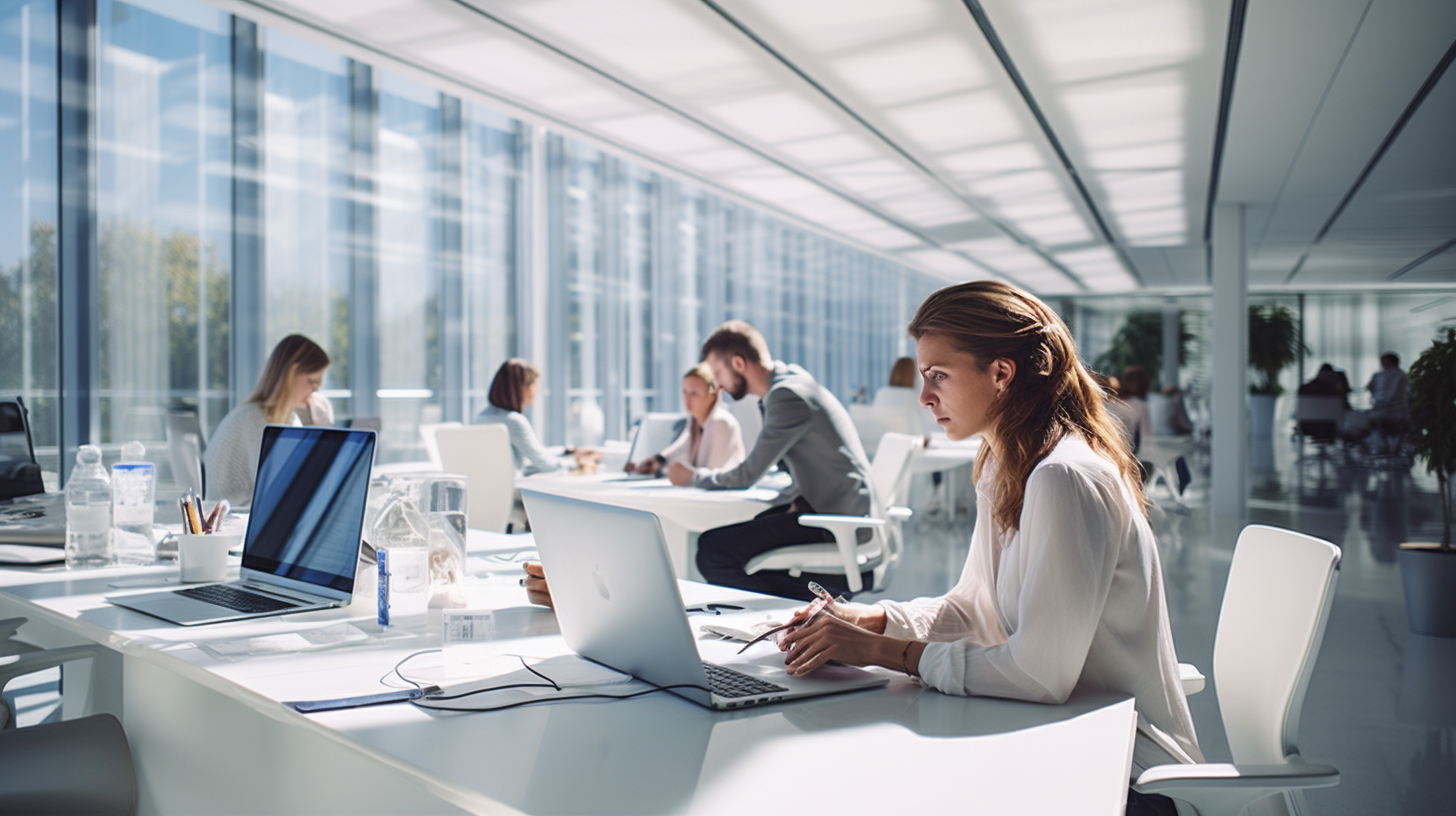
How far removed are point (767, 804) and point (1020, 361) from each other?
860 millimetres

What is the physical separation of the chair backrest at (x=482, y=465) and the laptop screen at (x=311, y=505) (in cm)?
240

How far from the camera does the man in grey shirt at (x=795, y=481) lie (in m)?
4.08

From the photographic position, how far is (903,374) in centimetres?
1020

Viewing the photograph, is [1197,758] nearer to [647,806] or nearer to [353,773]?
[647,806]

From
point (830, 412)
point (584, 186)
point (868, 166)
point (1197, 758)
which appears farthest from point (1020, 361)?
point (584, 186)

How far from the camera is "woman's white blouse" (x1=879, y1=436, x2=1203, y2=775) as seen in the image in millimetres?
1360

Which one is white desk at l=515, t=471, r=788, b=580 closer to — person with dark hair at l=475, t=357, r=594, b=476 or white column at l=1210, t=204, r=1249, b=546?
person with dark hair at l=475, t=357, r=594, b=476

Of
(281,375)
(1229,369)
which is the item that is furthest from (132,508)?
(1229,369)

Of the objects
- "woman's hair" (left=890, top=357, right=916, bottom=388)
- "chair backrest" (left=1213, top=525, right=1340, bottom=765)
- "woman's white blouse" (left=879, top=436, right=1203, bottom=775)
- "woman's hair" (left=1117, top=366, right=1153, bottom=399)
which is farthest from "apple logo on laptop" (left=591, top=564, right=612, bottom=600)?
"woman's hair" (left=1117, top=366, right=1153, bottom=399)

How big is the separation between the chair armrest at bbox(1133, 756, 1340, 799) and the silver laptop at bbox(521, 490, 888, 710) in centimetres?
39

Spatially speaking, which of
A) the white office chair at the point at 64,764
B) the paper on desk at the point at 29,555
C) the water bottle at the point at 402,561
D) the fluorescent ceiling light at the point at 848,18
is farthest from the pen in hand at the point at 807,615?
the fluorescent ceiling light at the point at 848,18

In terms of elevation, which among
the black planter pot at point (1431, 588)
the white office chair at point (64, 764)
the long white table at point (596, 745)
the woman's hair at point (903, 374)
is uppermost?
the woman's hair at point (903, 374)

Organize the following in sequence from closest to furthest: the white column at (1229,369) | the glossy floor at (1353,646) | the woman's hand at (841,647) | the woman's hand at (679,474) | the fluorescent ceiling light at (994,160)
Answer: the woman's hand at (841,647), the glossy floor at (1353,646), the woman's hand at (679,474), the fluorescent ceiling light at (994,160), the white column at (1229,369)

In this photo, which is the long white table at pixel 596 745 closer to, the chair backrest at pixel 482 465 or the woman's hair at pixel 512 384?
the chair backrest at pixel 482 465
